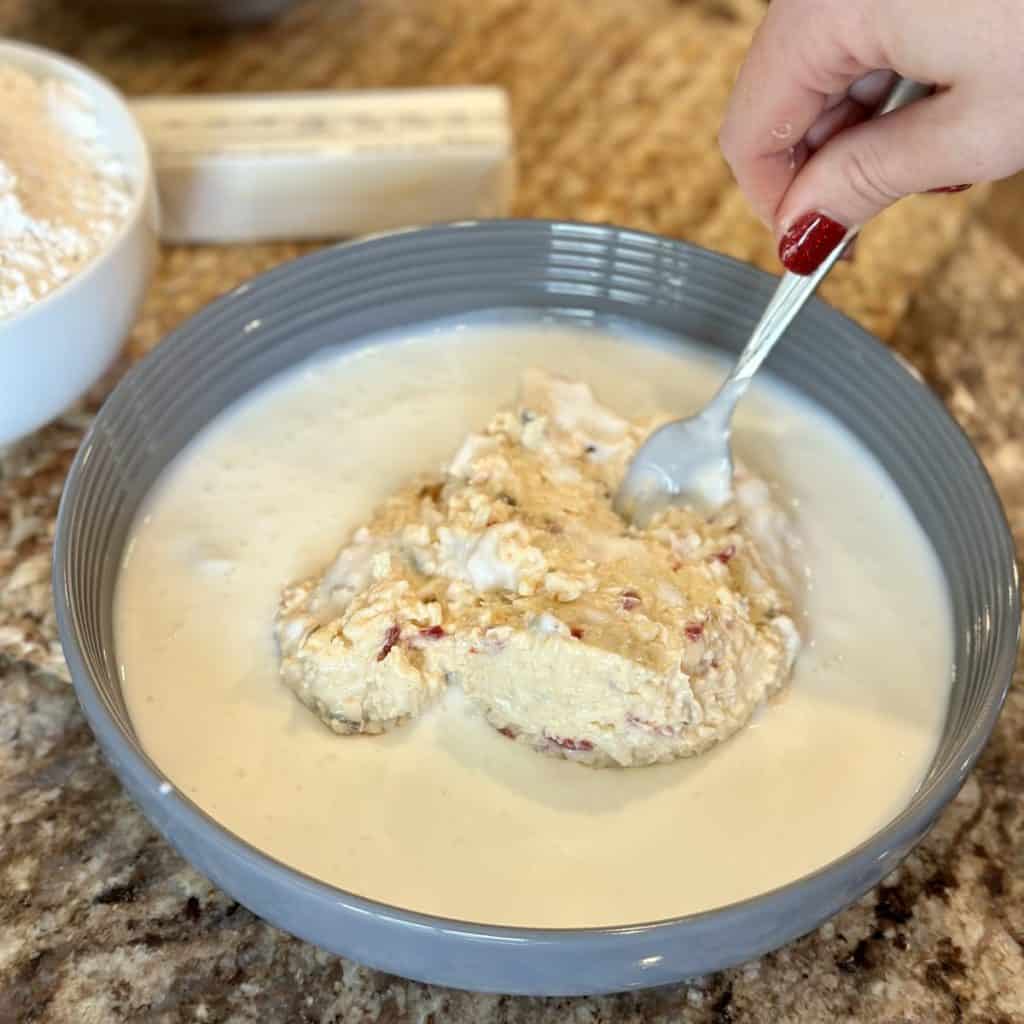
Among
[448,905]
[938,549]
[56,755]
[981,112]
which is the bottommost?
[56,755]

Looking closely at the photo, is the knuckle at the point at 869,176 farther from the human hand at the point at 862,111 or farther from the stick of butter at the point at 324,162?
the stick of butter at the point at 324,162

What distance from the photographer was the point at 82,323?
3.28 feet

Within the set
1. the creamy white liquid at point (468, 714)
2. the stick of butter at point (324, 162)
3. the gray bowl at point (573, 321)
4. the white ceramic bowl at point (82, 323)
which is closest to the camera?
the gray bowl at point (573, 321)

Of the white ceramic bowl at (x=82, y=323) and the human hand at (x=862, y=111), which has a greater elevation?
the human hand at (x=862, y=111)

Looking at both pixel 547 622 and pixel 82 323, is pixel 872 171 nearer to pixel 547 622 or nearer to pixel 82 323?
pixel 547 622

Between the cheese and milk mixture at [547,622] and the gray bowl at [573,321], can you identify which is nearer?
the gray bowl at [573,321]

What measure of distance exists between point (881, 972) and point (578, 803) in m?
0.23

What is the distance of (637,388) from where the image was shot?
1.13m

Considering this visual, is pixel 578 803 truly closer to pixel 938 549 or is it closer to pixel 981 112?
pixel 938 549

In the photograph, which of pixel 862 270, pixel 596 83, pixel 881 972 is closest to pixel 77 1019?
pixel 881 972

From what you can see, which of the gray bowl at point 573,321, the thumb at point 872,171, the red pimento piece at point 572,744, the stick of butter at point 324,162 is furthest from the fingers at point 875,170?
the stick of butter at point 324,162

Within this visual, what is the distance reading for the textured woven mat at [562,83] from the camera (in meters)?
1.33

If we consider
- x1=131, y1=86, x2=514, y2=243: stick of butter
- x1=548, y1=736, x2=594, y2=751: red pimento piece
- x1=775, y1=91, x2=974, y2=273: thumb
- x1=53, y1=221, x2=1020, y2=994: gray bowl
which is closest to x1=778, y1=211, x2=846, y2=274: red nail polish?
x1=775, y1=91, x2=974, y2=273: thumb

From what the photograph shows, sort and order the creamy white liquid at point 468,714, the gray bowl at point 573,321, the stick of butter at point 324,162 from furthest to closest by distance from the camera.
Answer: the stick of butter at point 324,162, the creamy white liquid at point 468,714, the gray bowl at point 573,321
